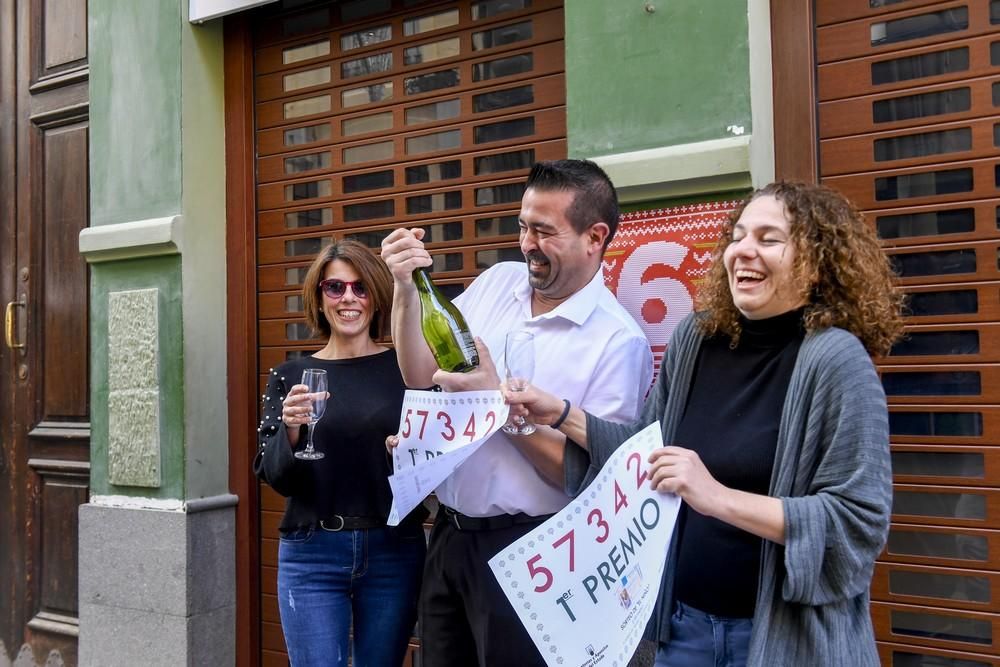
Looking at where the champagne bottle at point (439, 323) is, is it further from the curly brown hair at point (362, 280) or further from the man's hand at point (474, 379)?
the curly brown hair at point (362, 280)

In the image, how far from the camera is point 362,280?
11.3 ft

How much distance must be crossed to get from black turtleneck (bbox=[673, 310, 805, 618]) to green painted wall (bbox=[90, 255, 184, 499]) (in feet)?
10.8

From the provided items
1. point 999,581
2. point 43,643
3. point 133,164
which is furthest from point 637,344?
point 43,643

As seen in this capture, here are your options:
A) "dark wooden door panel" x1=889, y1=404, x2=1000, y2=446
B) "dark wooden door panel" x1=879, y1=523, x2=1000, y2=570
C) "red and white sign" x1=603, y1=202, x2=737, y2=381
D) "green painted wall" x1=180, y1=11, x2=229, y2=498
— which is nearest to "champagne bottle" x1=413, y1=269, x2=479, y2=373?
"red and white sign" x1=603, y1=202, x2=737, y2=381

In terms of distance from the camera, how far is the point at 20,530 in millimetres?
5941

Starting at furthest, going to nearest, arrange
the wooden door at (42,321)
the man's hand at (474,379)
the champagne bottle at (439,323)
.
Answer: the wooden door at (42,321), the champagne bottle at (439,323), the man's hand at (474,379)

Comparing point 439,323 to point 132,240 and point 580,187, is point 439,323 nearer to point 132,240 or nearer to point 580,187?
point 580,187

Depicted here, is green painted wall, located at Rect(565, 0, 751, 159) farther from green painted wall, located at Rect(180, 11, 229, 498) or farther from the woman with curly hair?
green painted wall, located at Rect(180, 11, 229, 498)

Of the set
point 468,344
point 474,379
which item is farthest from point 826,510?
point 468,344

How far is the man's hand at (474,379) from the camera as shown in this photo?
8.51 ft

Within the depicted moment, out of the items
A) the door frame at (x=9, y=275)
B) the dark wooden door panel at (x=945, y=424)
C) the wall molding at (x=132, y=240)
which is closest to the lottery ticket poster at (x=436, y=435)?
the dark wooden door panel at (x=945, y=424)

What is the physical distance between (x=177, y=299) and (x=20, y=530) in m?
2.22

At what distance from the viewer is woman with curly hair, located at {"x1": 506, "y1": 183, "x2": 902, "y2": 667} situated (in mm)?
1954

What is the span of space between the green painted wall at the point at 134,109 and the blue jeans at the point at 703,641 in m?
3.58
